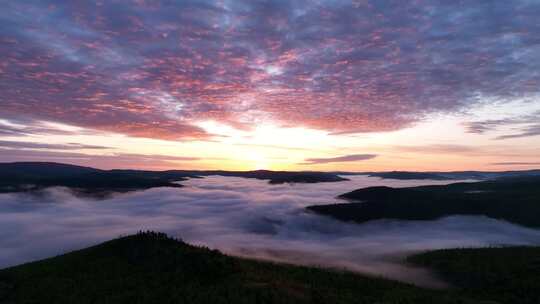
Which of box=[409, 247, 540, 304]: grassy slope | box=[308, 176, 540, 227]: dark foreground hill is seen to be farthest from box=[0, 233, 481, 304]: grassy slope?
box=[308, 176, 540, 227]: dark foreground hill

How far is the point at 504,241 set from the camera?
11488 centimetres

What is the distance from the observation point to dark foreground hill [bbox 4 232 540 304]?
33.6 meters

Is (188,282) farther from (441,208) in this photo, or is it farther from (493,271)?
(441,208)

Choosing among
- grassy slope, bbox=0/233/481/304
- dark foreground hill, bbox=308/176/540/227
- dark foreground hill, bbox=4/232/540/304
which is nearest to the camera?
grassy slope, bbox=0/233/481/304

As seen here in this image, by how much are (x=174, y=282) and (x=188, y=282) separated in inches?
74.3

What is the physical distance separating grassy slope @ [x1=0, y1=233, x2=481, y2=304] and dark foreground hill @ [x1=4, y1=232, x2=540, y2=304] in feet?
0.31

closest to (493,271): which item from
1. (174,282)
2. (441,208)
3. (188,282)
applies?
(188,282)

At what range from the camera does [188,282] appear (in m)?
37.5

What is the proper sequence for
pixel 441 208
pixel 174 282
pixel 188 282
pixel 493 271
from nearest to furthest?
pixel 188 282 < pixel 174 282 < pixel 493 271 < pixel 441 208

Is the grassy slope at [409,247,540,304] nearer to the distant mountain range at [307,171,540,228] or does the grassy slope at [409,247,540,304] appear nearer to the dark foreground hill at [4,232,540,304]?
the dark foreground hill at [4,232,540,304]

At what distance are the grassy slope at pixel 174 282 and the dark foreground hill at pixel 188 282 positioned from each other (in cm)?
10

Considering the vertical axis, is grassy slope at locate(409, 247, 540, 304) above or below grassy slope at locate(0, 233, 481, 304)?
below

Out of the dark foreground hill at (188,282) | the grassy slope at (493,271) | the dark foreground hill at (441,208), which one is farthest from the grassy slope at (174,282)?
the dark foreground hill at (441,208)

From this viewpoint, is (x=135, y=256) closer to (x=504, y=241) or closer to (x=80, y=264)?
(x=80, y=264)
